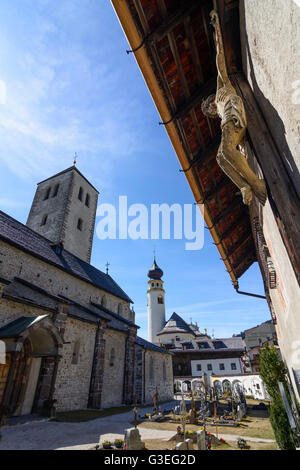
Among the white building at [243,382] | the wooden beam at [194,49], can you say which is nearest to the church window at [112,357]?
the white building at [243,382]

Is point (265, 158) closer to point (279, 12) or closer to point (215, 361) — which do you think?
point (279, 12)

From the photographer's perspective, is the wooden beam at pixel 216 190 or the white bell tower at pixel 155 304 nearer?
the wooden beam at pixel 216 190

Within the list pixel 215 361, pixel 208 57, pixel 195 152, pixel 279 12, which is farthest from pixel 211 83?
pixel 215 361

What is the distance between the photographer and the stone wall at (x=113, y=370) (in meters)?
16.4

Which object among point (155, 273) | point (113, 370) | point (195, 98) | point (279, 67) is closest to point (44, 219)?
point (113, 370)

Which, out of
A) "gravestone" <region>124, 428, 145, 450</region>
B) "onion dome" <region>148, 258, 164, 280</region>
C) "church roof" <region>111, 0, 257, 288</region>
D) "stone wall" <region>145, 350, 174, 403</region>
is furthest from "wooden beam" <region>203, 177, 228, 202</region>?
"onion dome" <region>148, 258, 164, 280</region>

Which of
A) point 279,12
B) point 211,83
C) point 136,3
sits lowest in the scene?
point 279,12

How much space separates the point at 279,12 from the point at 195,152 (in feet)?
9.53

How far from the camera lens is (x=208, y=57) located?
3719mm

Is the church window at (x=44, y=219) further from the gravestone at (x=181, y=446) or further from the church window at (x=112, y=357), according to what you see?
the gravestone at (x=181, y=446)

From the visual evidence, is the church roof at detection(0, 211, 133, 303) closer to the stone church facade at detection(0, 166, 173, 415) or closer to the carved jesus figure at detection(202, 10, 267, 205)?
the stone church facade at detection(0, 166, 173, 415)

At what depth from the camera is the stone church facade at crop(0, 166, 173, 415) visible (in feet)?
35.3

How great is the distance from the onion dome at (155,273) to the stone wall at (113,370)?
117ft

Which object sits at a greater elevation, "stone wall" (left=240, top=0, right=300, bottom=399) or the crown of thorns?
the crown of thorns
